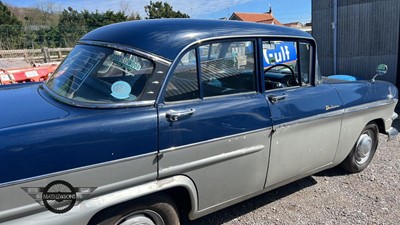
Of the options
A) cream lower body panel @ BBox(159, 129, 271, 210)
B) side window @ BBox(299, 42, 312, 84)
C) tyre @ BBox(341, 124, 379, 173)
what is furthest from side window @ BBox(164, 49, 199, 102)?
tyre @ BBox(341, 124, 379, 173)

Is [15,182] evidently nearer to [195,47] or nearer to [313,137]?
[195,47]

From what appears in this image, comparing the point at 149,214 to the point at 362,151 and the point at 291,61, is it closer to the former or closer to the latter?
the point at 291,61

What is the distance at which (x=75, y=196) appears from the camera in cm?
185

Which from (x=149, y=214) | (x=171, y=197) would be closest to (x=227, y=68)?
(x=171, y=197)

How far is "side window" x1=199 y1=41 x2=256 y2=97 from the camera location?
2.48 m

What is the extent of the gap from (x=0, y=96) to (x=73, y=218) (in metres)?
1.38

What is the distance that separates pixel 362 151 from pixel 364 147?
55mm

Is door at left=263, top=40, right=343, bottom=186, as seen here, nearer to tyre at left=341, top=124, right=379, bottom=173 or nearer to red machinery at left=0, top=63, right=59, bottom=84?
tyre at left=341, top=124, right=379, bottom=173

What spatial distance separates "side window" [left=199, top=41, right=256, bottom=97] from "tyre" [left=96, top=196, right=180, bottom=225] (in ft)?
2.80

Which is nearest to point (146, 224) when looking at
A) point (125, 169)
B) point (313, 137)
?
point (125, 169)

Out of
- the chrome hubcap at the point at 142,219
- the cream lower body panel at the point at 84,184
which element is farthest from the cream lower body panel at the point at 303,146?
the cream lower body panel at the point at 84,184

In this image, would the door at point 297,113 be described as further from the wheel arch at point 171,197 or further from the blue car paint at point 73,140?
the blue car paint at point 73,140

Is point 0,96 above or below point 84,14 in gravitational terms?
below

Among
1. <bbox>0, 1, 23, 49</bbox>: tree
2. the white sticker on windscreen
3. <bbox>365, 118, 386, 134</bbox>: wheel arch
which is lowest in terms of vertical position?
<bbox>365, 118, 386, 134</bbox>: wheel arch
